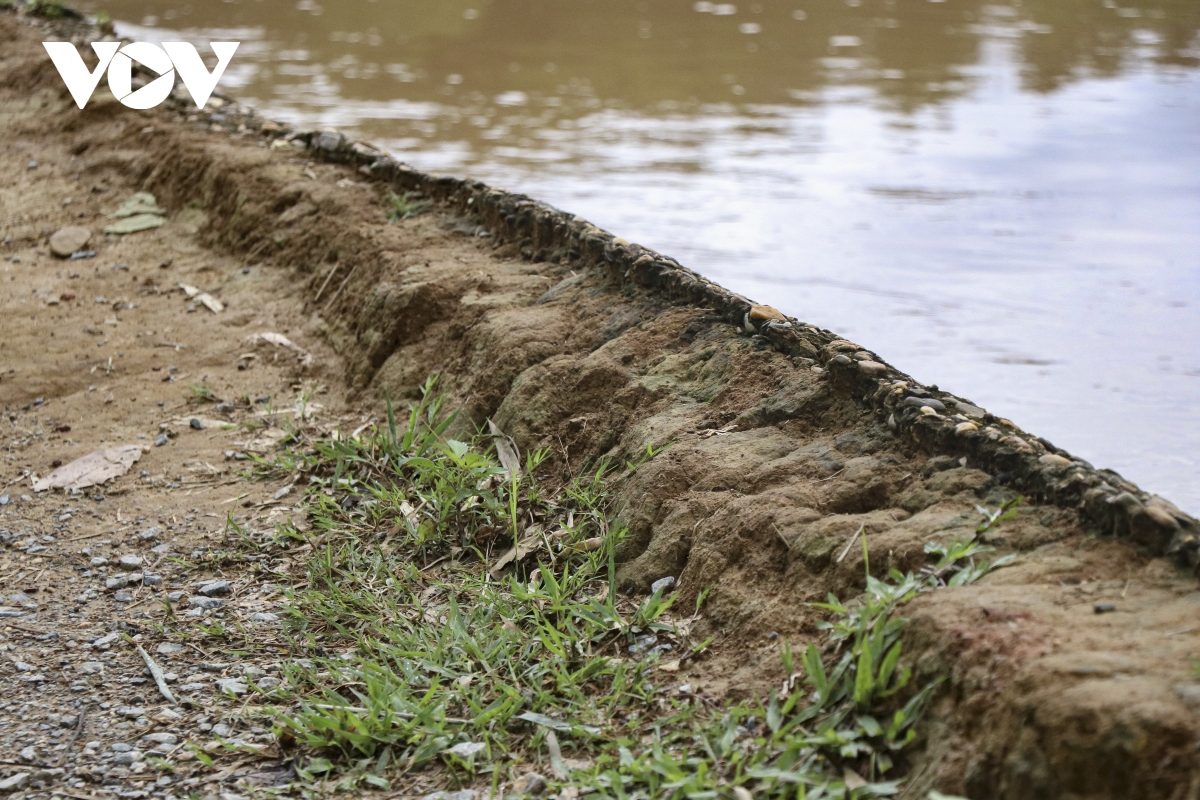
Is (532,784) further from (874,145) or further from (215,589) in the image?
(874,145)

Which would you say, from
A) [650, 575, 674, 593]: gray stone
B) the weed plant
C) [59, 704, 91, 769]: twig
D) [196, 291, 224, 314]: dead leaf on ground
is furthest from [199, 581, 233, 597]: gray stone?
[196, 291, 224, 314]: dead leaf on ground

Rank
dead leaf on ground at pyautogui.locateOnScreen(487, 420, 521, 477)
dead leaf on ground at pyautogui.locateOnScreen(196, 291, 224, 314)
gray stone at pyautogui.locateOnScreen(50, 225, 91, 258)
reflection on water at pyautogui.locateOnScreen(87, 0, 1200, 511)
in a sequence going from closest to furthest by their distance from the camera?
dead leaf on ground at pyautogui.locateOnScreen(487, 420, 521, 477), dead leaf on ground at pyautogui.locateOnScreen(196, 291, 224, 314), gray stone at pyautogui.locateOnScreen(50, 225, 91, 258), reflection on water at pyautogui.locateOnScreen(87, 0, 1200, 511)

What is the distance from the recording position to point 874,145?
8.24 metres

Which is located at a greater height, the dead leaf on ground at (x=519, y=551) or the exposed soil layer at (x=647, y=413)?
the exposed soil layer at (x=647, y=413)

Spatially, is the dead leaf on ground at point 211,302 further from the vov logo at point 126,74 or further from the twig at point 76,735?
the twig at point 76,735

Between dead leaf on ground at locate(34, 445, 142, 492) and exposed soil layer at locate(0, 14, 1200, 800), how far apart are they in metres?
0.06

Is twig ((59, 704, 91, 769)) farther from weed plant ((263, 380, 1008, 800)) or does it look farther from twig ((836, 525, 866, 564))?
twig ((836, 525, 866, 564))

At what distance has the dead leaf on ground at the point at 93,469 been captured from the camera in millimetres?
3094

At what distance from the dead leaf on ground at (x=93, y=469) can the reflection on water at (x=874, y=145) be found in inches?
138

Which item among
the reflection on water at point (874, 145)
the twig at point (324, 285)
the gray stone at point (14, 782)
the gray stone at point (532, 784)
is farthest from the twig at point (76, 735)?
the reflection on water at point (874, 145)

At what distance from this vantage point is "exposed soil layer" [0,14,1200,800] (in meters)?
1.61

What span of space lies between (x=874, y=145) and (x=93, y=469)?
21.4 feet

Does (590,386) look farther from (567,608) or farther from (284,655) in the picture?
(284,655)

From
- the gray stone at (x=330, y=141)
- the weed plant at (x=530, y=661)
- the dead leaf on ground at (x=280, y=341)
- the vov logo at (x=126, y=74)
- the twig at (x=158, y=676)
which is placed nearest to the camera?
the weed plant at (x=530, y=661)
